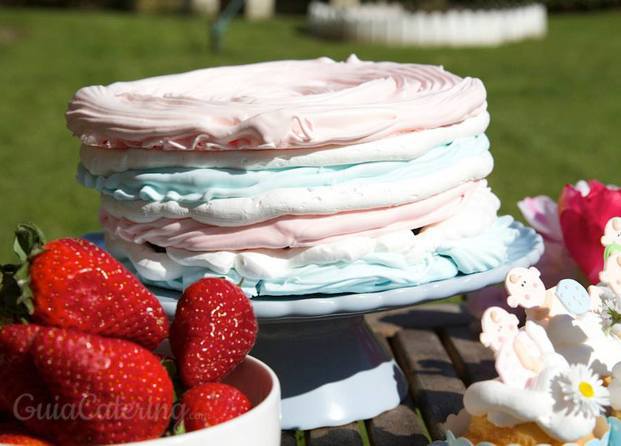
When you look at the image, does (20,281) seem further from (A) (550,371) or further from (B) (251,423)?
(A) (550,371)

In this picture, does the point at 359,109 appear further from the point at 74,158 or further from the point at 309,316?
the point at 74,158

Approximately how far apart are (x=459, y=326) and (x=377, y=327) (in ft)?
0.61

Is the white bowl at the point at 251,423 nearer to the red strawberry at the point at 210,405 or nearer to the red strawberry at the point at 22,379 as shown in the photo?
the red strawberry at the point at 210,405

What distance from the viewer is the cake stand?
6.06 ft

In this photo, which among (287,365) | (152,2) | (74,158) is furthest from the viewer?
(152,2)

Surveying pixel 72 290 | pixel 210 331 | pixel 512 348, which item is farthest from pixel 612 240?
pixel 72 290

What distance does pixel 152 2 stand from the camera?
40.6 ft

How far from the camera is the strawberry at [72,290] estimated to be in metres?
1.23

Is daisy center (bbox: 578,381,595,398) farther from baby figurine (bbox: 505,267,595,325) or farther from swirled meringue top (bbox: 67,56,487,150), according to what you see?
swirled meringue top (bbox: 67,56,487,150)

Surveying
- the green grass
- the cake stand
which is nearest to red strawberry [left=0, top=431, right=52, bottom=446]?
the cake stand

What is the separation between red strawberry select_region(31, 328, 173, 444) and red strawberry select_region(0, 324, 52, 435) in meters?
0.02

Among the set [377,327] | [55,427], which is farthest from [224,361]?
[377,327]

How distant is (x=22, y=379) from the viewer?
125cm

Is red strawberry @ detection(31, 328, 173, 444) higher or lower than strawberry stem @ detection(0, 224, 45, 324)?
lower
